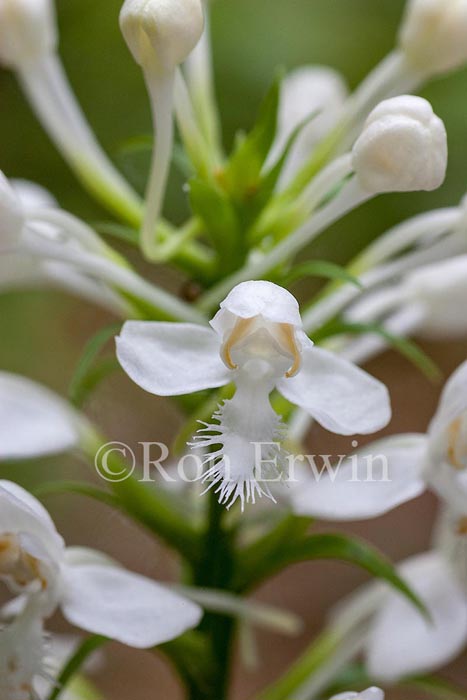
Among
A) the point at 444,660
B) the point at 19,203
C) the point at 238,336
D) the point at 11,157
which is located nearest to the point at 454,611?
the point at 444,660

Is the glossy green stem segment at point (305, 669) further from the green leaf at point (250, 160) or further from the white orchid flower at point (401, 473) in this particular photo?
the green leaf at point (250, 160)

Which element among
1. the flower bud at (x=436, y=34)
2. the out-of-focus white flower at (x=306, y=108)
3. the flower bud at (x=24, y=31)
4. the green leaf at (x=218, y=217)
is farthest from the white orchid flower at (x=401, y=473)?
the flower bud at (x=24, y=31)

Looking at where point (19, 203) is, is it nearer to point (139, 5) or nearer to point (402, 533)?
point (139, 5)

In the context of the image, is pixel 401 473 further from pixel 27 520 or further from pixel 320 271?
pixel 27 520

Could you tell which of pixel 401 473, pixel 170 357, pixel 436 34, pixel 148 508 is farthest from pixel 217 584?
pixel 436 34

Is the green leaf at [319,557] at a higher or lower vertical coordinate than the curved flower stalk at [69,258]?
lower
